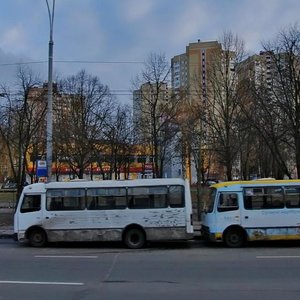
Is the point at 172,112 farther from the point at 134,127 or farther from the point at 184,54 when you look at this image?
the point at 184,54

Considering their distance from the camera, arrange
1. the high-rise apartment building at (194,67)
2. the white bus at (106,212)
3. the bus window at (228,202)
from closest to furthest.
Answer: the white bus at (106,212) < the bus window at (228,202) < the high-rise apartment building at (194,67)

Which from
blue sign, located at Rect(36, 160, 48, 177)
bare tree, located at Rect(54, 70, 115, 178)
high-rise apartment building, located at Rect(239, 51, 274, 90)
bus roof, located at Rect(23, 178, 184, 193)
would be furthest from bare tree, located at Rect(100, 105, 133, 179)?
bus roof, located at Rect(23, 178, 184, 193)

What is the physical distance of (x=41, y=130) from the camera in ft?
140

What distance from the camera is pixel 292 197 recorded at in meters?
18.9

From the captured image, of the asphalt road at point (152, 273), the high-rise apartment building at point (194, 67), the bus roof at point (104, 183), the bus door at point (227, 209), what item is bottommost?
the asphalt road at point (152, 273)

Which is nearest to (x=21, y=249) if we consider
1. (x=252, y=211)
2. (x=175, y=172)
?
(x=252, y=211)

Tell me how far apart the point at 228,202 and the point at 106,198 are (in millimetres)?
4508

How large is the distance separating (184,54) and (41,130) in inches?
597

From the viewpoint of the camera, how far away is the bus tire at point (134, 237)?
18.4m

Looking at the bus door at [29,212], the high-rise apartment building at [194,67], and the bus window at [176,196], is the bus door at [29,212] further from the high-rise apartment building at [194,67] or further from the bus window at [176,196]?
the high-rise apartment building at [194,67]

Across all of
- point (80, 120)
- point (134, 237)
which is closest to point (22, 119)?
point (80, 120)

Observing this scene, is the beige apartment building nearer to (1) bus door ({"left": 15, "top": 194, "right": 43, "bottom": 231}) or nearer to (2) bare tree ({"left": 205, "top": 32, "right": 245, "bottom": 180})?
(2) bare tree ({"left": 205, "top": 32, "right": 245, "bottom": 180})

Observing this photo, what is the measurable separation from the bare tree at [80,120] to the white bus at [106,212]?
20470 mm

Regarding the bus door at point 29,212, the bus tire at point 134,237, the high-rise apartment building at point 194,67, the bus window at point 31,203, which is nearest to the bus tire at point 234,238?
the bus tire at point 134,237
